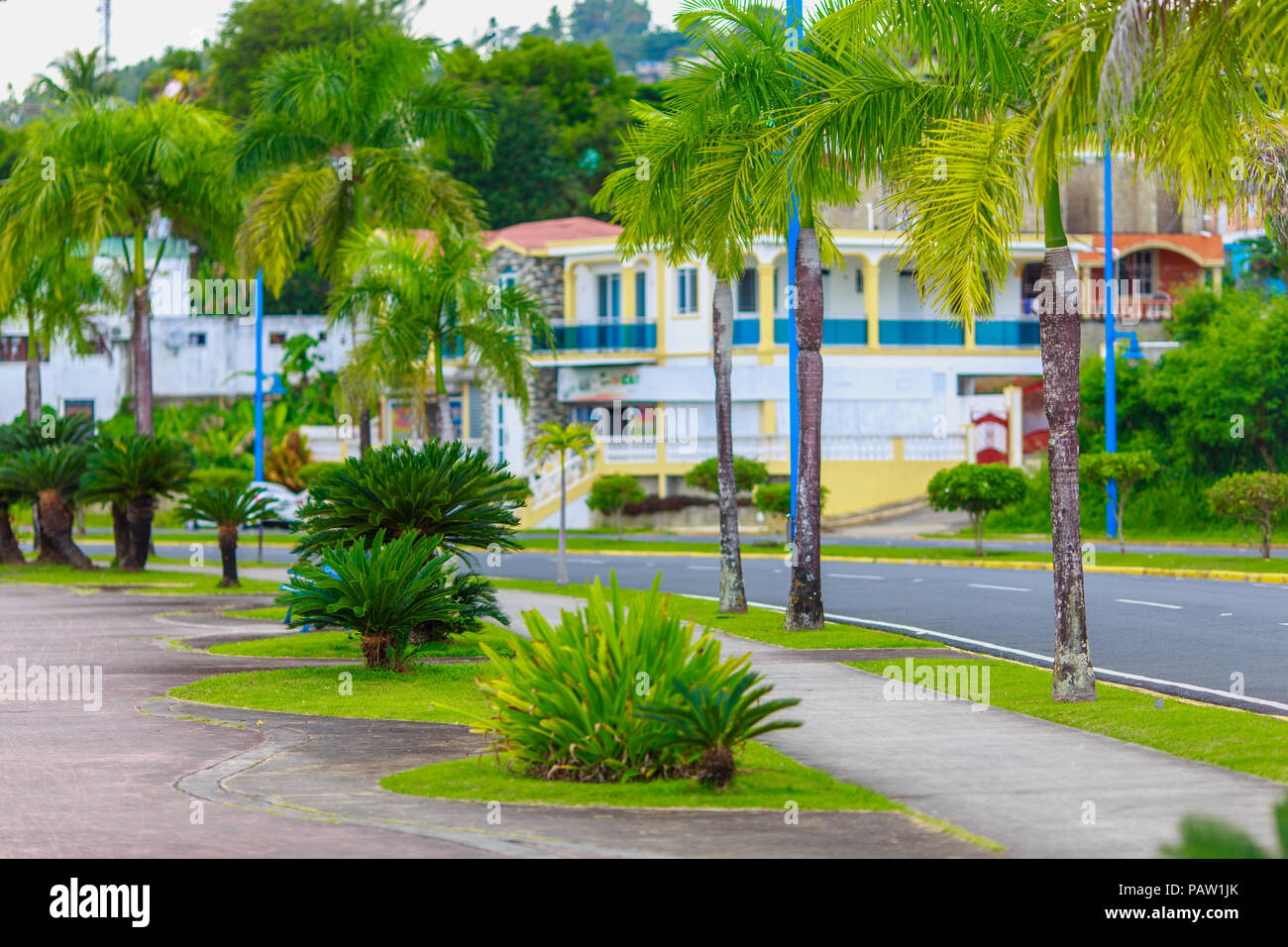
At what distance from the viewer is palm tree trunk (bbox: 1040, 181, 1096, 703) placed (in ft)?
45.1

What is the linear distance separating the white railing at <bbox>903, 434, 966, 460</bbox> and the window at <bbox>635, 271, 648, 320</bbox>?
1077 centimetres

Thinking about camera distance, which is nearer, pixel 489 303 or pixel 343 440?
pixel 489 303

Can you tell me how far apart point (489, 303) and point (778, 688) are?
14421 millimetres

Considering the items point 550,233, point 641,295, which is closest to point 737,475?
point 641,295

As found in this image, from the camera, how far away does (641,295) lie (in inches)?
2149

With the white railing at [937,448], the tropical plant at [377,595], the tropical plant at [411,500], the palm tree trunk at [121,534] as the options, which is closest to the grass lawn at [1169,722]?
the tropical plant at [377,595]

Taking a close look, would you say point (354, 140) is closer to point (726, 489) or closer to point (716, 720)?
point (726, 489)

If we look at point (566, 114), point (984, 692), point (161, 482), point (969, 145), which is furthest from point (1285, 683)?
point (566, 114)

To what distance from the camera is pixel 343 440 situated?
180 ft

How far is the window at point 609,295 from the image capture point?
182 feet

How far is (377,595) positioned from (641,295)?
129ft

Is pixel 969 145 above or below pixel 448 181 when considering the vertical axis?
below

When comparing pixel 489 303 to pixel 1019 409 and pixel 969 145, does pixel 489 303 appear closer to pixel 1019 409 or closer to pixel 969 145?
pixel 969 145
